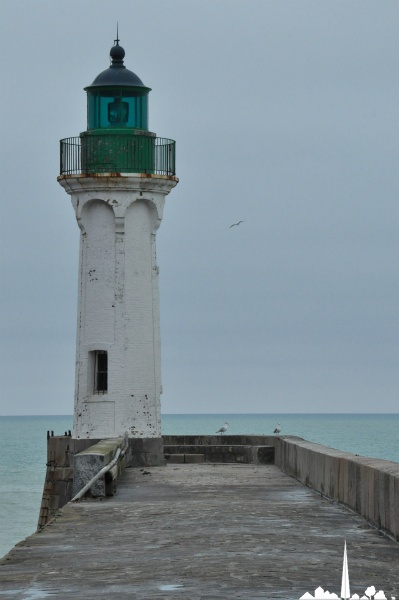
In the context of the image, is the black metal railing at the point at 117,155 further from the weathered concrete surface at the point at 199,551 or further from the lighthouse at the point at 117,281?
the weathered concrete surface at the point at 199,551

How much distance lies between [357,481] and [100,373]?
11.5 m

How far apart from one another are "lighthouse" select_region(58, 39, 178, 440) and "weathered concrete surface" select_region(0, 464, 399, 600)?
8108 millimetres

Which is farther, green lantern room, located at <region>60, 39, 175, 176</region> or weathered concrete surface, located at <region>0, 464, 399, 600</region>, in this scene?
green lantern room, located at <region>60, 39, 175, 176</region>

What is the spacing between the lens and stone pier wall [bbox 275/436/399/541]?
38.4 ft

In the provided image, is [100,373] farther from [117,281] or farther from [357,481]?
[357,481]

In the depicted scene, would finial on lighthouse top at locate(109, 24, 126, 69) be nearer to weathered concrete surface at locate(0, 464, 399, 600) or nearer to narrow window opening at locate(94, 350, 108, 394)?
narrow window opening at locate(94, 350, 108, 394)

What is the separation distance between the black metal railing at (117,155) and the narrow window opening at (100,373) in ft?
10.4

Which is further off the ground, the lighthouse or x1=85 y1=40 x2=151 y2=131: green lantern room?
x1=85 y1=40 x2=151 y2=131: green lantern room

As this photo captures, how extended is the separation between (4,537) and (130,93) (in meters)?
22.0

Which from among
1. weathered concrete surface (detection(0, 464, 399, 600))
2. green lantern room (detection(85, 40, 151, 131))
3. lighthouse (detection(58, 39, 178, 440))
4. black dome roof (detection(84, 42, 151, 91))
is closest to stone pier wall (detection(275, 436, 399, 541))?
weathered concrete surface (detection(0, 464, 399, 600))

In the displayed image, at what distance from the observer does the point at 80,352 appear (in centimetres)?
2469

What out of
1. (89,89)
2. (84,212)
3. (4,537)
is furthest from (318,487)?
(4,537)

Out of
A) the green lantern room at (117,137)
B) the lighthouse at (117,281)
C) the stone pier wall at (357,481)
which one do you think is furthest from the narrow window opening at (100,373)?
the stone pier wall at (357,481)

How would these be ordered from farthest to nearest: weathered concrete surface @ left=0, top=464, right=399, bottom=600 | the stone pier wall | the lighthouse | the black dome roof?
1. the black dome roof
2. the lighthouse
3. the stone pier wall
4. weathered concrete surface @ left=0, top=464, right=399, bottom=600
